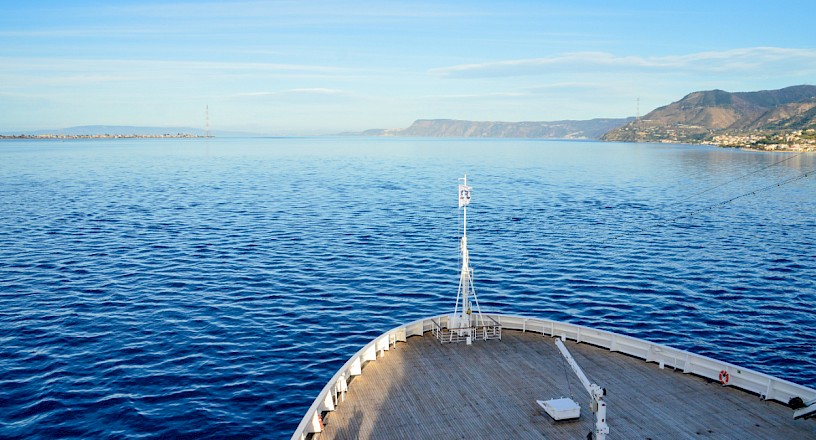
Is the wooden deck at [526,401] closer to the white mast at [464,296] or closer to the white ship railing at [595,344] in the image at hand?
the white ship railing at [595,344]

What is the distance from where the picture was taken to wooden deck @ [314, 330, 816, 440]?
24.7m

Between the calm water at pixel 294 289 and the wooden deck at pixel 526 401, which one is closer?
the wooden deck at pixel 526 401

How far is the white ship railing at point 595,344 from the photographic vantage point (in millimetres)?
26177

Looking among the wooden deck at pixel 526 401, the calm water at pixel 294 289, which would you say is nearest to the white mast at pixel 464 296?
the wooden deck at pixel 526 401

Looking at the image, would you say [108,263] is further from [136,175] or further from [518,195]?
[136,175]

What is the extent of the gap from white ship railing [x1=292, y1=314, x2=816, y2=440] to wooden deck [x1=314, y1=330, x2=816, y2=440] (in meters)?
0.45

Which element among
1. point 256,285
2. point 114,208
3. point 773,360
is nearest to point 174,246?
point 256,285

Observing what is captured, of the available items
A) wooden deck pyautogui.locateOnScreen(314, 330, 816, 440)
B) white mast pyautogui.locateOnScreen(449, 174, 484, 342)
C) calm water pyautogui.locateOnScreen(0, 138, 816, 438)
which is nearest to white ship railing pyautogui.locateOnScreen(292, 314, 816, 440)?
wooden deck pyautogui.locateOnScreen(314, 330, 816, 440)

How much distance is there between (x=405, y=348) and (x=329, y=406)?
8909mm

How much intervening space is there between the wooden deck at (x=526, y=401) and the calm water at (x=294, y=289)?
7.85 metres

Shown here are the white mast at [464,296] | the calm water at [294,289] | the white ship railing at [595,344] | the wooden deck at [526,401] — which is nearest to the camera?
the wooden deck at [526,401]

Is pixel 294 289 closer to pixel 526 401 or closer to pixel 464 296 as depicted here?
pixel 464 296

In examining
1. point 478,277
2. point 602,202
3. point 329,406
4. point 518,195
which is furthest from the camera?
point 518,195

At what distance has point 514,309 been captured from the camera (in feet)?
177
